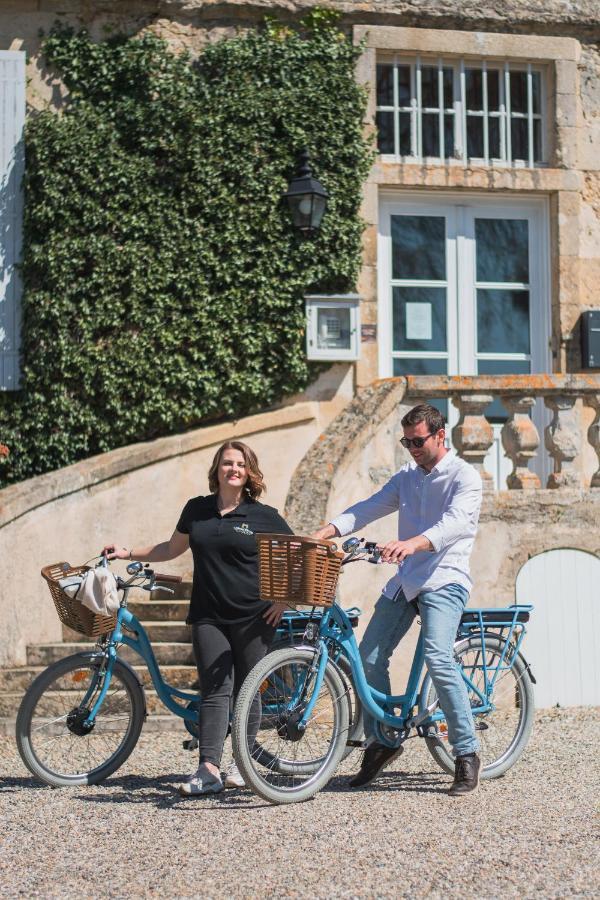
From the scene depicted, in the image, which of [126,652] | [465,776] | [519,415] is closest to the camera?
[465,776]

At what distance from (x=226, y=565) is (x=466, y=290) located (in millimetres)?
6116

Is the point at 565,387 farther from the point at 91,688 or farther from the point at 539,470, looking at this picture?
the point at 91,688

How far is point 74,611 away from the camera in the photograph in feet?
17.6

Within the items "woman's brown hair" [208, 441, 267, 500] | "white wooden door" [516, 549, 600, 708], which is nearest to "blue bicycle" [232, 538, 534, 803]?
"woman's brown hair" [208, 441, 267, 500]

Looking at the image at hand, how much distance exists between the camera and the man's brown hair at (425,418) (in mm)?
5242

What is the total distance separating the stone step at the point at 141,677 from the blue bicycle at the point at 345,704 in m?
1.86

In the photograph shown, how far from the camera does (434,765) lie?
5922 millimetres

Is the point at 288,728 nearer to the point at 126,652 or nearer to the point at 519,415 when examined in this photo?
the point at 126,652

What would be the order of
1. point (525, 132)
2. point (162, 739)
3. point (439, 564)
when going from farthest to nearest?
point (525, 132) < point (162, 739) < point (439, 564)

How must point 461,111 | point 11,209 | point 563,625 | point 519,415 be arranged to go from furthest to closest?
point 461,111 → point 11,209 → point 563,625 → point 519,415

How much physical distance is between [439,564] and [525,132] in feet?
21.8

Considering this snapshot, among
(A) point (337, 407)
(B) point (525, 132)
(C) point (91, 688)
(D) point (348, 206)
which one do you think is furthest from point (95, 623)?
(B) point (525, 132)

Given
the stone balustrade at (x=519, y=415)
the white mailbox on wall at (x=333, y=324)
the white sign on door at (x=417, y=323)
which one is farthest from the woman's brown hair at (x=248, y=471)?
the white sign on door at (x=417, y=323)

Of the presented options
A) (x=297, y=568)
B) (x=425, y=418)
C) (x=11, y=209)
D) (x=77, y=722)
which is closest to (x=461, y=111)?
(x=11, y=209)
